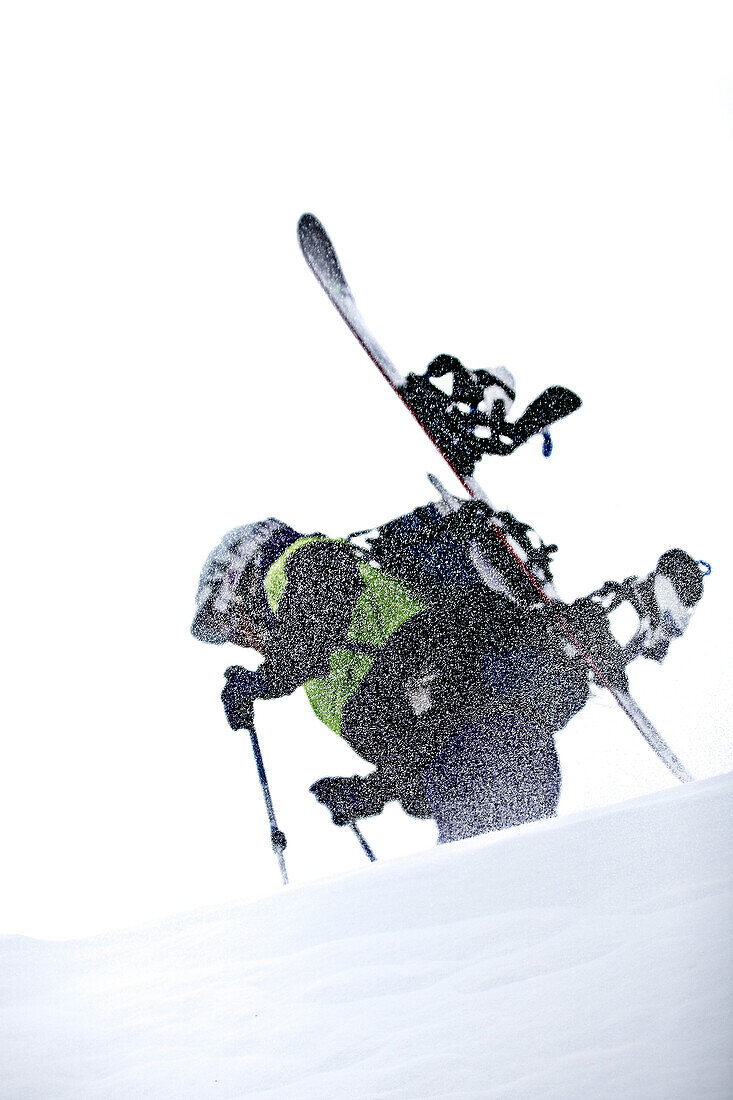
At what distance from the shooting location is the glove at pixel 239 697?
258cm

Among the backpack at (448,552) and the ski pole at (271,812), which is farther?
the ski pole at (271,812)

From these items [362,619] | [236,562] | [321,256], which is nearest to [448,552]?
[362,619]

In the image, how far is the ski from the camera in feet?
7.91

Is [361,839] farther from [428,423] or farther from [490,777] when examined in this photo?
[428,423]

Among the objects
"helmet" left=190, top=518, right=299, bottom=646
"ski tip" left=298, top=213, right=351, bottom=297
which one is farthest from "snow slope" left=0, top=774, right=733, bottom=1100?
"ski tip" left=298, top=213, right=351, bottom=297

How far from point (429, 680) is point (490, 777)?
396mm

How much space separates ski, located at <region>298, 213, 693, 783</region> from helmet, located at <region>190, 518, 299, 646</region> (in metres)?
0.66

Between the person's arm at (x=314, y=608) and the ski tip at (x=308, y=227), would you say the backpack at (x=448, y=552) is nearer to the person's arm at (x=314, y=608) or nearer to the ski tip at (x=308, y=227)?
the person's arm at (x=314, y=608)

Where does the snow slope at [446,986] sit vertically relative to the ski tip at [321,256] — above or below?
below

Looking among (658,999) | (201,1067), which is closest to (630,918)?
(658,999)

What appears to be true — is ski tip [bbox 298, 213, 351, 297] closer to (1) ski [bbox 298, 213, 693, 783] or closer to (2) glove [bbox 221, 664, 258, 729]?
(1) ski [bbox 298, 213, 693, 783]

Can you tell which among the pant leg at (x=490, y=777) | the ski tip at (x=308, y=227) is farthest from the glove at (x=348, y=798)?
the ski tip at (x=308, y=227)

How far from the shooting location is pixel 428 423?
2.62 m

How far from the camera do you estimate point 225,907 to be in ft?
5.41
